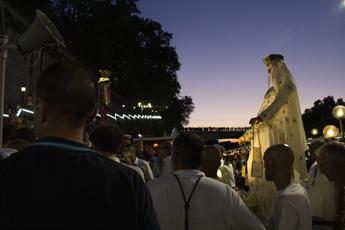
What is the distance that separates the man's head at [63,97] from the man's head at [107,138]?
277 cm

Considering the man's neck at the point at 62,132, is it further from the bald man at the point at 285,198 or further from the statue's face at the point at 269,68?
the statue's face at the point at 269,68

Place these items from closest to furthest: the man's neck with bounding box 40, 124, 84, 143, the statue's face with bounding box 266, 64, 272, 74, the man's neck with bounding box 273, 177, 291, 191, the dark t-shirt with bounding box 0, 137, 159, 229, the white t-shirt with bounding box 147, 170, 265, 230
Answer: the dark t-shirt with bounding box 0, 137, 159, 229 → the man's neck with bounding box 40, 124, 84, 143 → the white t-shirt with bounding box 147, 170, 265, 230 → the man's neck with bounding box 273, 177, 291, 191 → the statue's face with bounding box 266, 64, 272, 74

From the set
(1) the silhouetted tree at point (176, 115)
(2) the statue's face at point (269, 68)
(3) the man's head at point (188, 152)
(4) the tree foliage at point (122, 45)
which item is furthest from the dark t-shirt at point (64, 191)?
(1) the silhouetted tree at point (176, 115)

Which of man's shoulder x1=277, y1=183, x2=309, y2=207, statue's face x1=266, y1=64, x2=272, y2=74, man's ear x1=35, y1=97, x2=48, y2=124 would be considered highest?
statue's face x1=266, y1=64, x2=272, y2=74

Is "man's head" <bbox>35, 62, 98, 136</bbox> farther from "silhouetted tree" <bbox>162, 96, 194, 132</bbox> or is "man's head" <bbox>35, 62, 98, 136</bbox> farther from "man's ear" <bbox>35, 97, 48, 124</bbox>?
"silhouetted tree" <bbox>162, 96, 194, 132</bbox>

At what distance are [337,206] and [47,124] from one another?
10.5 feet

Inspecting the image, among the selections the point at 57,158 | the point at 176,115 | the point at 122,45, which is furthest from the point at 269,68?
the point at 176,115

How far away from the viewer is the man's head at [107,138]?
4492 mm

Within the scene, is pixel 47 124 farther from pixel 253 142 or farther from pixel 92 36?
pixel 92 36

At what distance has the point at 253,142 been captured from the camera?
527cm

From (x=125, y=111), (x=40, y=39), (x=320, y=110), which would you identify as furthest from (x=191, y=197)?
(x=320, y=110)

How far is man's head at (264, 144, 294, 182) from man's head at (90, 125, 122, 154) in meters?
1.84

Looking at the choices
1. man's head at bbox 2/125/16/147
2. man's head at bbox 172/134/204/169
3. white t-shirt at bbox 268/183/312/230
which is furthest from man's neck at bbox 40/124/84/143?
man's head at bbox 2/125/16/147

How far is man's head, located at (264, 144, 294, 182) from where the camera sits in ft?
11.1
